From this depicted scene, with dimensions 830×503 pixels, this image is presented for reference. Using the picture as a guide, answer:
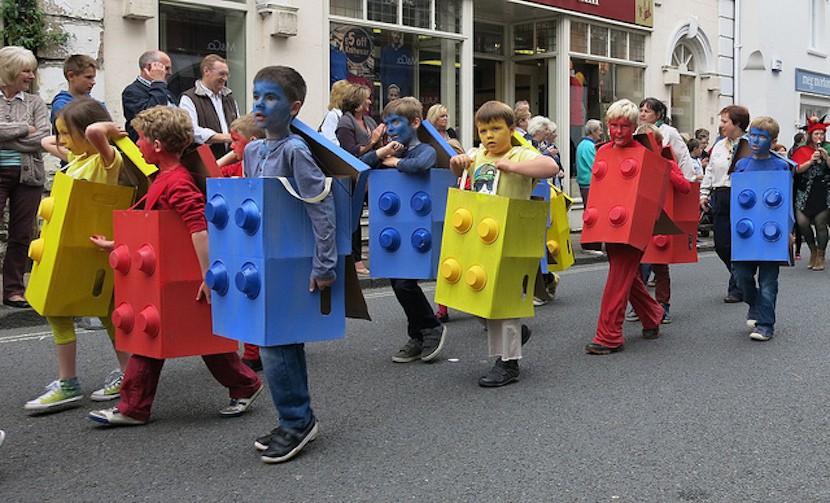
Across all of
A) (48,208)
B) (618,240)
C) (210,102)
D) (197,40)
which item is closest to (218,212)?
Answer: (48,208)

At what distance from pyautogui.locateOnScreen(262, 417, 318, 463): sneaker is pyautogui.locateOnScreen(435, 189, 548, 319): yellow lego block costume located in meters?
1.47

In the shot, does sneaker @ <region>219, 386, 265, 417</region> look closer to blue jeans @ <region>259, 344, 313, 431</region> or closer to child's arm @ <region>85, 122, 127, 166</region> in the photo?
blue jeans @ <region>259, 344, 313, 431</region>

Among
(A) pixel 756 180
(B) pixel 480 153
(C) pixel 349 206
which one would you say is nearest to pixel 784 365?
(A) pixel 756 180

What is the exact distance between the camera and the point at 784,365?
6387mm

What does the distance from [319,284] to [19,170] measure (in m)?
5.00

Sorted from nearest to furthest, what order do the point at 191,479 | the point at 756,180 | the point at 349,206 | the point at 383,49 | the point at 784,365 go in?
1. the point at 191,479
2. the point at 349,206
3. the point at 784,365
4. the point at 756,180
5. the point at 383,49

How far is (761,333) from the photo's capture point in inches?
287

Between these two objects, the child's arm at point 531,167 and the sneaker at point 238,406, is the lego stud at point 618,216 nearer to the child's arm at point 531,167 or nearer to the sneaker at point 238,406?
the child's arm at point 531,167

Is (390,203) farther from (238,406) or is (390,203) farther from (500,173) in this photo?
(238,406)

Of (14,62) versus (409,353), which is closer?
(409,353)

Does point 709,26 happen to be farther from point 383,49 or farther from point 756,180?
point 756,180

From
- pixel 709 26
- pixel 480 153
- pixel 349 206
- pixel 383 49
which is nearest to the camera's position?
pixel 349 206

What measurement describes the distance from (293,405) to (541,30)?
1510cm

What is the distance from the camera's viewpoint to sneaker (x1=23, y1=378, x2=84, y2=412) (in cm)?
518
